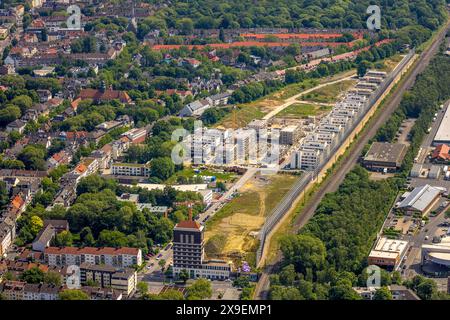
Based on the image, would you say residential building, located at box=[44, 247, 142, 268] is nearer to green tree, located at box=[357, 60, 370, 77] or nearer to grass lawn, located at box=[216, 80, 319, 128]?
grass lawn, located at box=[216, 80, 319, 128]

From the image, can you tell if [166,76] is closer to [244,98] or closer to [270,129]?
[244,98]

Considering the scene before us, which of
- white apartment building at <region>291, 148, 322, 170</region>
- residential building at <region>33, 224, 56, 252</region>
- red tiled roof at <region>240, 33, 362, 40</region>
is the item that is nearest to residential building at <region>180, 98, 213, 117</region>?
white apartment building at <region>291, 148, 322, 170</region>

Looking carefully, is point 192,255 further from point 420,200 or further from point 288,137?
point 288,137

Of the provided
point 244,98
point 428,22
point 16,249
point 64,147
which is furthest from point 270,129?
point 428,22

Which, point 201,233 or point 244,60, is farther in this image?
point 244,60

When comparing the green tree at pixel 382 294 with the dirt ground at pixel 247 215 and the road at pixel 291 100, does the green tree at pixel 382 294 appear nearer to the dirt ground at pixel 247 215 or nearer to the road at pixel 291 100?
the dirt ground at pixel 247 215

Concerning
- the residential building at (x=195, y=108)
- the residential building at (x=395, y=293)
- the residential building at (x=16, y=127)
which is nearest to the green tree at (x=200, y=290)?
the residential building at (x=395, y=293)

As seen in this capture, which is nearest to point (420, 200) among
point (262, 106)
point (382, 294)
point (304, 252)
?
point (304, 252)
